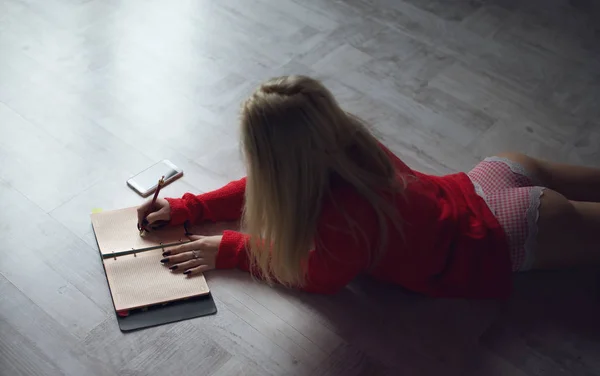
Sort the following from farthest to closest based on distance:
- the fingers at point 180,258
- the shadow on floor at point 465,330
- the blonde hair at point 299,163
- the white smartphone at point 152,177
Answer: the white smartphone at point 152,177, the fingers at point 180,258, the shadow on floor at point 465,330, the blonde hair at point 299,163

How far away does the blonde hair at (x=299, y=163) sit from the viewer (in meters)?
1.14

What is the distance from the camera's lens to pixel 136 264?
1.47 m

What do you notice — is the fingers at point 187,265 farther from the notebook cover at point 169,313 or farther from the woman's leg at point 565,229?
the woman's leg at point 565,229

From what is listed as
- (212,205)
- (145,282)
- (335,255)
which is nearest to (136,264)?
(145,282)

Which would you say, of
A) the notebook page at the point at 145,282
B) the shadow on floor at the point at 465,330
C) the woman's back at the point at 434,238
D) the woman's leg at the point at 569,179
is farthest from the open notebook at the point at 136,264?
the woman's leg at the point at 569,179

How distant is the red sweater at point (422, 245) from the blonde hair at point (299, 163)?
0.09 ft

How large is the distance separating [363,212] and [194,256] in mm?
426

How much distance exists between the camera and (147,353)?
1.35 m

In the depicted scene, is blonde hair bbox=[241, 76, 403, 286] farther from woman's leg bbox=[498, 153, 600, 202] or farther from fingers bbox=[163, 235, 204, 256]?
woman's leg bbox=[498, 153, 600, 202]

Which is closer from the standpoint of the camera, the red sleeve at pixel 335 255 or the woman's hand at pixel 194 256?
the red sleeve at pixel 335 255

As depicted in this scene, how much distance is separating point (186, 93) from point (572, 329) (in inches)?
45.2

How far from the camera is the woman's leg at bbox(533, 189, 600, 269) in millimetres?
1383

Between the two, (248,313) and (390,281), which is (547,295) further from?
(248,313)

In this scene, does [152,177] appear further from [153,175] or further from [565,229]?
[565,229]
